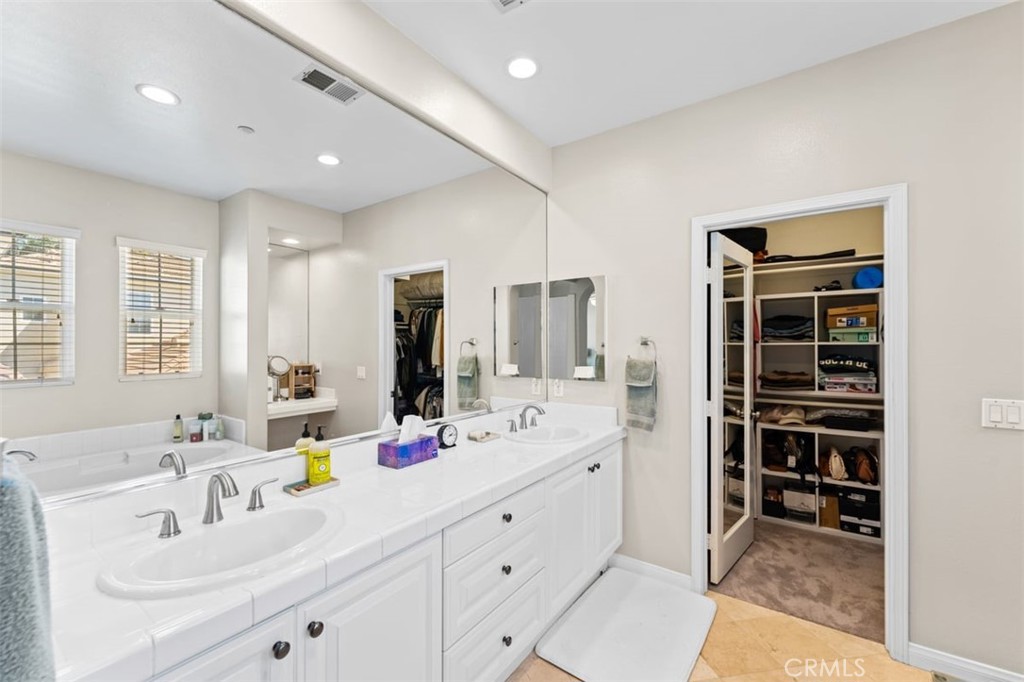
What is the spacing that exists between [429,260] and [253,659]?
174 centimetres

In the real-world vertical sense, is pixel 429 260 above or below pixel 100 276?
above

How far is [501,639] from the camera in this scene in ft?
5.47

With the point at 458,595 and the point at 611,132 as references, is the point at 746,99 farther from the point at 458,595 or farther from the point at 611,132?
the point at 458,595

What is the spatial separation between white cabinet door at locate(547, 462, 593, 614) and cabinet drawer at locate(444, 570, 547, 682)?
0.12 metres

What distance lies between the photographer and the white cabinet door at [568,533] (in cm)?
198

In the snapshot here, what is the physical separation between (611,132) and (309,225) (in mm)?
1886

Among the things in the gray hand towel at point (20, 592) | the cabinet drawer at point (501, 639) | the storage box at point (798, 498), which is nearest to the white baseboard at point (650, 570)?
the cabinet drawer at point (501, 639)

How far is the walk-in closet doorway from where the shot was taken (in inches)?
74.9

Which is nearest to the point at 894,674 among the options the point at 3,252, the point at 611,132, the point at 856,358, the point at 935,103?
the point at 856,358

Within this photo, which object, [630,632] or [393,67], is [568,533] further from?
[393,67]

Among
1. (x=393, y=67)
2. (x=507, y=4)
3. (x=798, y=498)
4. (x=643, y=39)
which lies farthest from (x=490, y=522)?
(x=798, y=498)

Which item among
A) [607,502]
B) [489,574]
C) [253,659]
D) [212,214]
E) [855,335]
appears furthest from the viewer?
[855,335]

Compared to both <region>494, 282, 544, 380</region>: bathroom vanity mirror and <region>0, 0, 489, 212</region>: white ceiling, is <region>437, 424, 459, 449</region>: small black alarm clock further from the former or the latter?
<region>0, 0, 489, 212</region>: white ceiling

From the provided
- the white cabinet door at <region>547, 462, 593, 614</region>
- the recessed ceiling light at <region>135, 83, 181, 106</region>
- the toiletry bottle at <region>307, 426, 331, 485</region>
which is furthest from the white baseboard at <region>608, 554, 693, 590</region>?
the recessed ceiling light at <region>135, 83, 181, 106</region>
